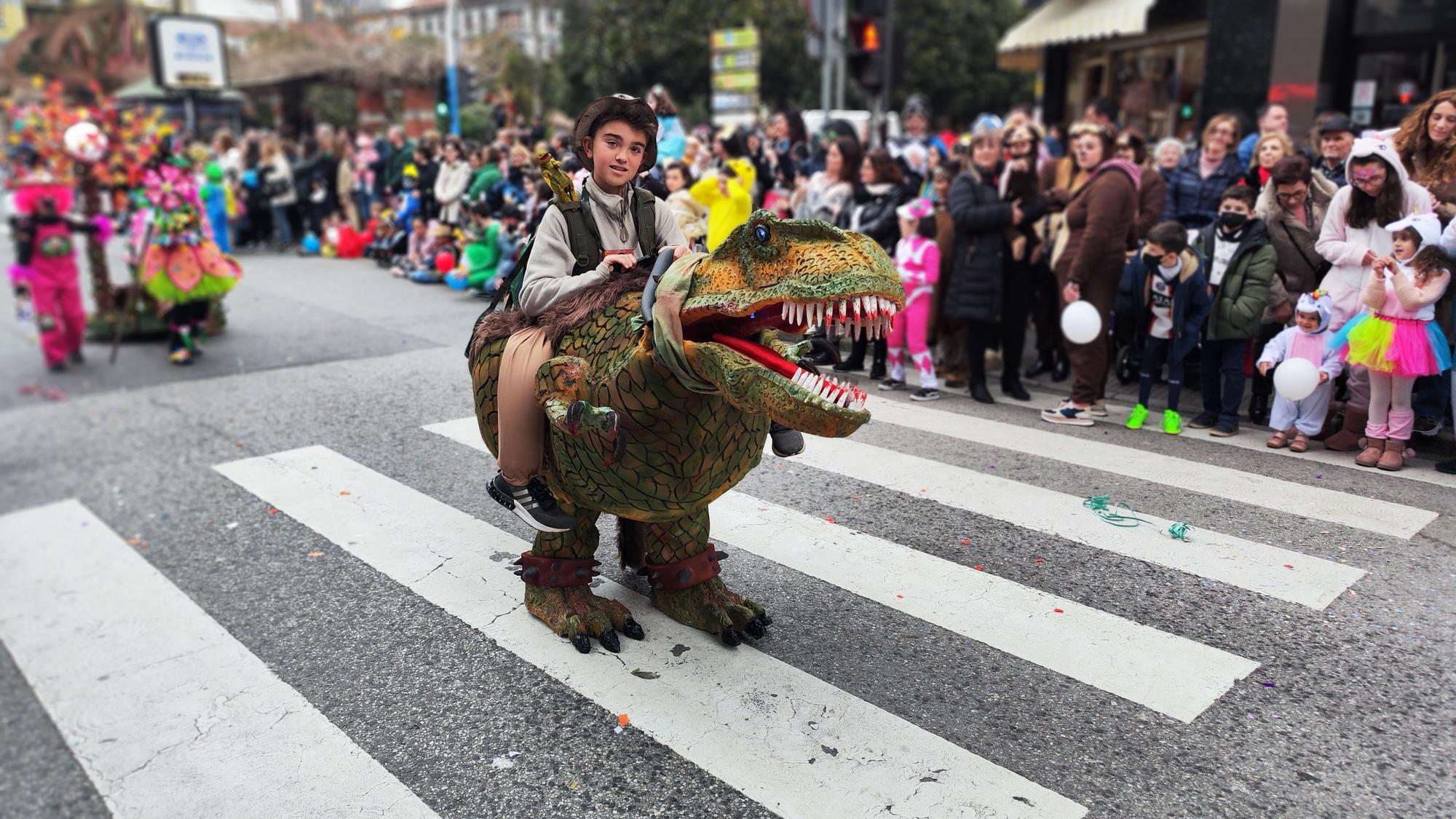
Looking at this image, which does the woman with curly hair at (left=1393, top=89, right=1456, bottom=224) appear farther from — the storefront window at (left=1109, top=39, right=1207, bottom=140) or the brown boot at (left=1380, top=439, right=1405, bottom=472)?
the storefront window at (left=1109, top=39, right=1207, bottom=140)

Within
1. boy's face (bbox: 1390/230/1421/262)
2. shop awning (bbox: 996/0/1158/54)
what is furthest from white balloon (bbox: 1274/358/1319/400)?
shop awning (bbox: 996/0/1158/54)

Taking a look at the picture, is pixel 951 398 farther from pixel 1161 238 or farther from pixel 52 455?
pixel 52 455

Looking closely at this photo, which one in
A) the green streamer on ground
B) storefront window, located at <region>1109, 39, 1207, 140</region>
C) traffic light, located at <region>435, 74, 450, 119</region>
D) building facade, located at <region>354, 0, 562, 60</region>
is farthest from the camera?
building facade, located at <region>354, 0, 562, 60</region>

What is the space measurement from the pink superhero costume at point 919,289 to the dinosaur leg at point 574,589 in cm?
393

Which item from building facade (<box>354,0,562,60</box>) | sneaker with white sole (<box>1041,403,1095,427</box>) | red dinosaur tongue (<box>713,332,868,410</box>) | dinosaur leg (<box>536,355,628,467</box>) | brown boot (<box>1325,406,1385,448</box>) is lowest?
sneaker with white sole (<box>1041,403,1095,427</box>)

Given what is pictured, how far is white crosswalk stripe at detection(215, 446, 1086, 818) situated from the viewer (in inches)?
112

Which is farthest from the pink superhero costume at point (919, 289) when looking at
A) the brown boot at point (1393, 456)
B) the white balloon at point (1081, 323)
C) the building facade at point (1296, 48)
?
the building facade at point (1296, 48)

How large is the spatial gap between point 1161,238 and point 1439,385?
181 cm

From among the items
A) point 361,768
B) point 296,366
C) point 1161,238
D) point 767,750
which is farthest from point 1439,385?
point 296,366

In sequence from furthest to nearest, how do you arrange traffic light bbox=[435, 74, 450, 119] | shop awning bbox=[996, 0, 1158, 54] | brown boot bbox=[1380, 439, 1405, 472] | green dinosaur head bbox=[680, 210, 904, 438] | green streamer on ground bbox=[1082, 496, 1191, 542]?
traffic light bbox=[435, 74, 450, 119] → shop awning bbox=[996, 0, 1158, 54] → brown boot bbox=[1380, 439, 1405, 472] → green streamer on ground bbox=[1082, 496, 1191, 542] → green dinosaur head bbox=[680, 210, 904, 438]

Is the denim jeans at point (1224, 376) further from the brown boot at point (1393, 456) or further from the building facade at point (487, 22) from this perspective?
the building facade at point (487, 22)

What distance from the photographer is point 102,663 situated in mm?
4133

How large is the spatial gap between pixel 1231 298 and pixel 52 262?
9.71 m

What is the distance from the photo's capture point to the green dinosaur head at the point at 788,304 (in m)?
2.62
